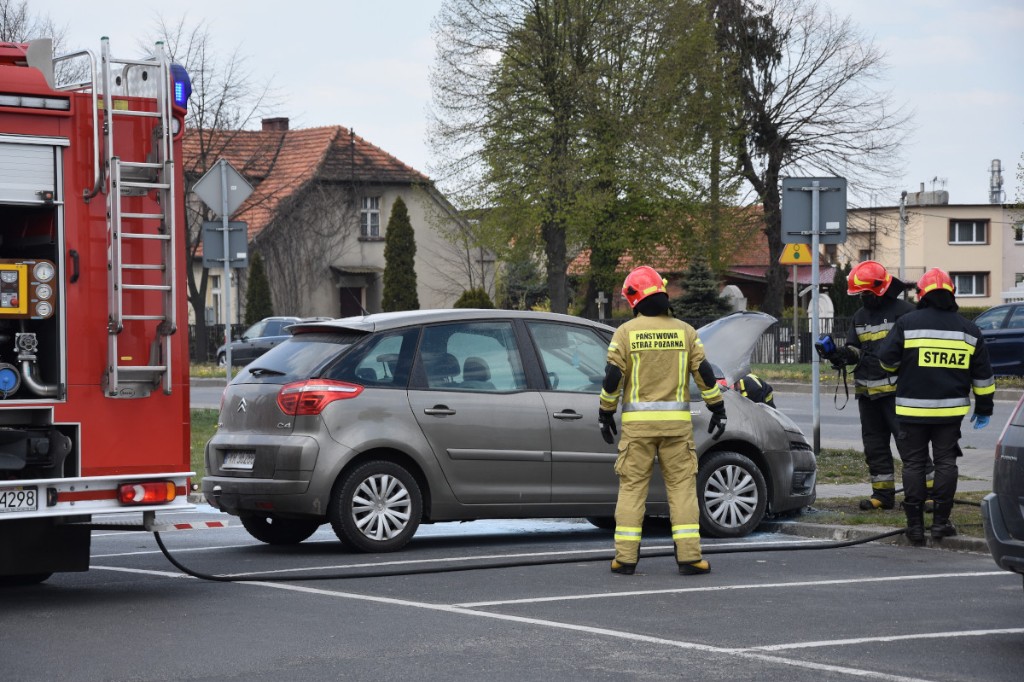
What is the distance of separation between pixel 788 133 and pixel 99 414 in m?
45.8

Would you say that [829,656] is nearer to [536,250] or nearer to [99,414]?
[99,414]

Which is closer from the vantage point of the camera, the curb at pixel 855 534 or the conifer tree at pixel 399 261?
the curb at pixel 855 534

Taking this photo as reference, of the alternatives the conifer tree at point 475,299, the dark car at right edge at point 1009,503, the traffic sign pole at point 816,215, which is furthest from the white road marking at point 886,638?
the conifer tree at point 475,299

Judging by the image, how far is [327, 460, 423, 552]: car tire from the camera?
1009 centimetres

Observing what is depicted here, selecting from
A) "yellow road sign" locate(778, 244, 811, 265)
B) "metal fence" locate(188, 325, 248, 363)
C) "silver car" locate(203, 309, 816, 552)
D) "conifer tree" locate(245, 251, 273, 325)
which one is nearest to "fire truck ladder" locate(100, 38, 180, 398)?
"silver car" locate(203, 309, 816, 552)

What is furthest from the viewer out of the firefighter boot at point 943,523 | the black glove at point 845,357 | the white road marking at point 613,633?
the black glove at point 845,357

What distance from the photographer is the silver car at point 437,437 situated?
10094 millimetres

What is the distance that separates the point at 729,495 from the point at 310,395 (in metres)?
3.25

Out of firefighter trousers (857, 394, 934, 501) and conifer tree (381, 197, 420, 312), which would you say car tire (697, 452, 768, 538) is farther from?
conifer tree (381, 197, 420, 312)

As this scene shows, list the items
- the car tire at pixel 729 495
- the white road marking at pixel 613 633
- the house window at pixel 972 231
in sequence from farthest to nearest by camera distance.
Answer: the house window at pixel 972 231, the car tire at pixel 729 495, the white road marking at pixel 613 633

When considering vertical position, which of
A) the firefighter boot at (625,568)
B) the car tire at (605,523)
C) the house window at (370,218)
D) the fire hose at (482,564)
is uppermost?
the house window at (370,218)

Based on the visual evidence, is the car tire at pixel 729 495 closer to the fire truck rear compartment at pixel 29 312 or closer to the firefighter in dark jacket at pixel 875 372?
the firefighter in dark jacket at pixel 875 372

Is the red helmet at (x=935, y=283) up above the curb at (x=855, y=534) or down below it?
above

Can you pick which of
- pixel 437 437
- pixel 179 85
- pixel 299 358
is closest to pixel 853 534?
pixel 437 437
